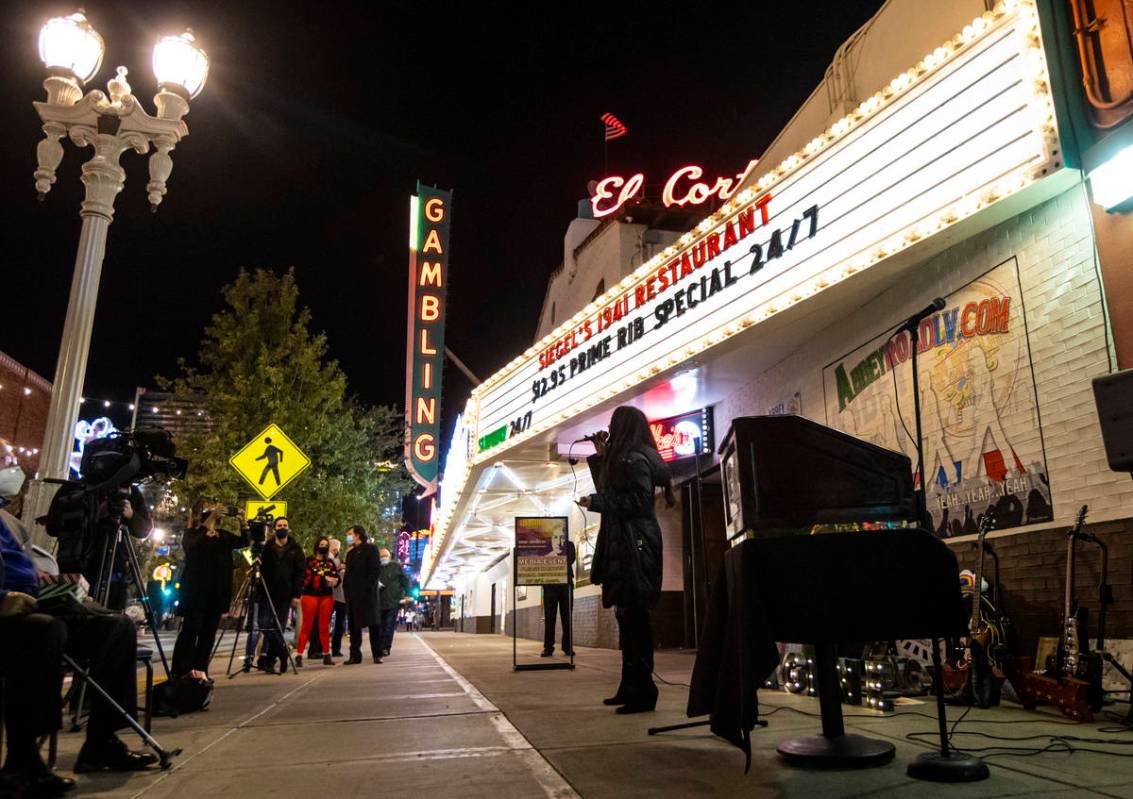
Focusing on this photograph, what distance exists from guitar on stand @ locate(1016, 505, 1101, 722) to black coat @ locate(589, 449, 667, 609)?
2.49 meters

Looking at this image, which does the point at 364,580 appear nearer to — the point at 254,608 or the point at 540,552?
the point at 254,608

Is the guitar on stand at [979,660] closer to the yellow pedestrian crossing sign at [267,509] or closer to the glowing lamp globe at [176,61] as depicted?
the yellow pedestrian crossing sign at [267,509]

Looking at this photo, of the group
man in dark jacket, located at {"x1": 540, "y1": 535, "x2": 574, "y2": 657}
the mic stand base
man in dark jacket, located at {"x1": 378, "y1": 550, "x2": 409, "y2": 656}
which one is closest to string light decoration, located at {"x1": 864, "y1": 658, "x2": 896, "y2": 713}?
the mic stand base

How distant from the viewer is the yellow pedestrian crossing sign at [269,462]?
29.2ft

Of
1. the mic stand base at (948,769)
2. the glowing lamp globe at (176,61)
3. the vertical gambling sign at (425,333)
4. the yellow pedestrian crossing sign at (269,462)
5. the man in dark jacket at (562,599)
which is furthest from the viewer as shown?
the vertical gambling sign at (425,333)

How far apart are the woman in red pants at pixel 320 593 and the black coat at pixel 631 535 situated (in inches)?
276

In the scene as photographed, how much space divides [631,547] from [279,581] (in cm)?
629

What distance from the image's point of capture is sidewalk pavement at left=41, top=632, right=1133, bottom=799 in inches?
108

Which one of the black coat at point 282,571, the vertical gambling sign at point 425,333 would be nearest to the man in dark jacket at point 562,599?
the black coat at point 282,571

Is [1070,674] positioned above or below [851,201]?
below

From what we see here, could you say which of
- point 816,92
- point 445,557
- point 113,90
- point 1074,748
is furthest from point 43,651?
point 445,557

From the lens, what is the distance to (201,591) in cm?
638

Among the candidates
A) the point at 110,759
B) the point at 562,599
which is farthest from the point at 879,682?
the point at 562,599

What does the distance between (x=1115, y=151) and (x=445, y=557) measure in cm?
2684
